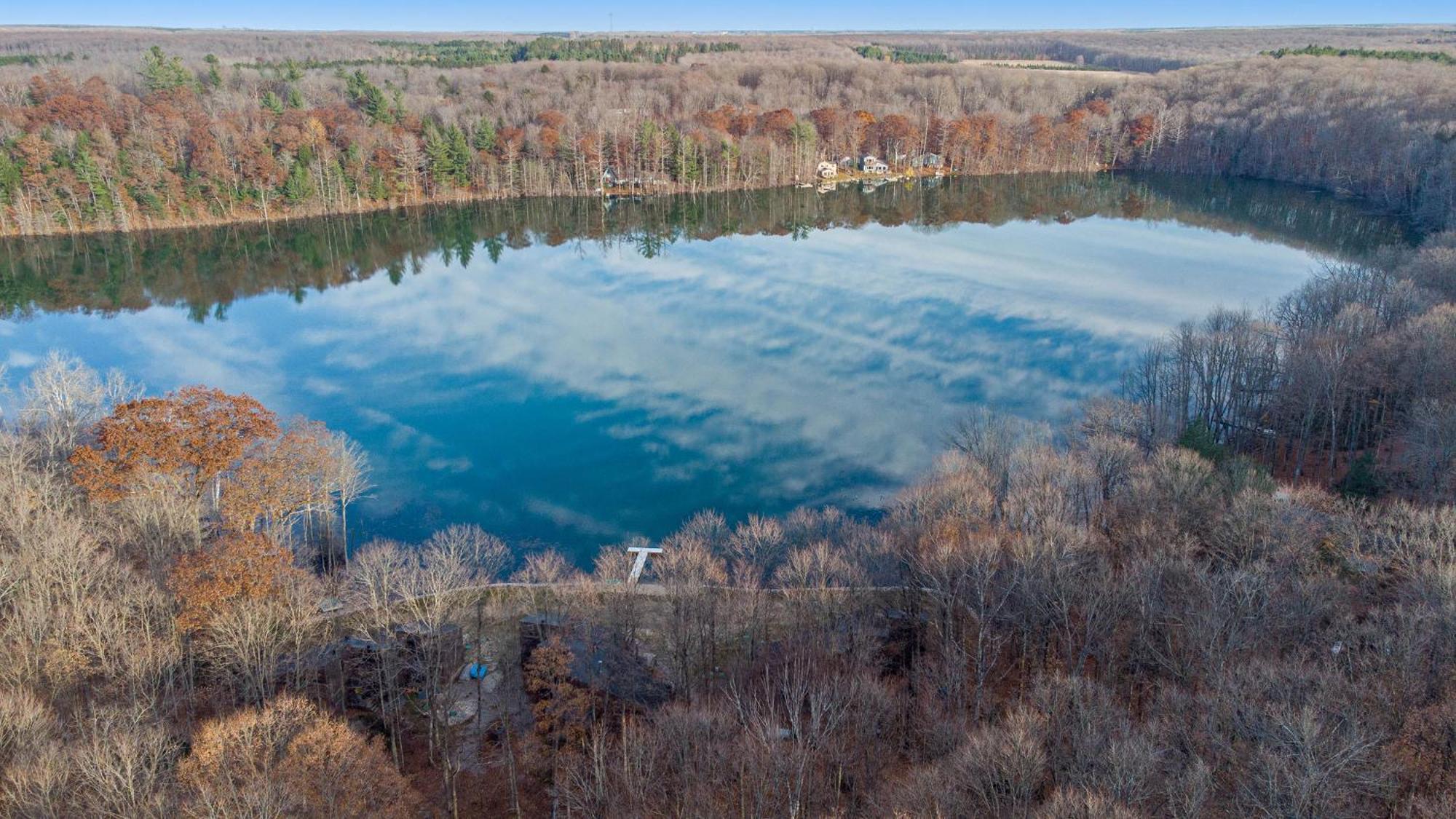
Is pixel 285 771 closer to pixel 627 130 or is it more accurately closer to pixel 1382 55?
pixel 627 130

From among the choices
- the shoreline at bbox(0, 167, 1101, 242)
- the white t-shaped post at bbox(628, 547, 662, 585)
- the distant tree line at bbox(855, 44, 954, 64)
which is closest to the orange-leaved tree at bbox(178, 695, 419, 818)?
the white t-shaped post at bbox(628, 547, 662, 585)

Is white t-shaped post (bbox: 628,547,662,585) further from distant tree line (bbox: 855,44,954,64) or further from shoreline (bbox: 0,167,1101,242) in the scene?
distant tree line (bbox: 855,44,954,64)

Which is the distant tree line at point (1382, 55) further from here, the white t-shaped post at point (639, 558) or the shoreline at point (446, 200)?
the white t-shaped post at point (639, 558)

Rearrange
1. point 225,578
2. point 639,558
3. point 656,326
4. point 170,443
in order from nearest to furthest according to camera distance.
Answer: point 225,578 < point 170,443 < point 639,558 < point 656,326

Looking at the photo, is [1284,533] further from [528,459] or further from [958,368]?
[528,459]

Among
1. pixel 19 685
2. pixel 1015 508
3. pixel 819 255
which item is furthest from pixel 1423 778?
pixel 819 255

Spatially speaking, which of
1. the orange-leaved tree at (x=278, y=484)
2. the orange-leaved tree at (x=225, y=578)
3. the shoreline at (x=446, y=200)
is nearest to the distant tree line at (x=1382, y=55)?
the shoreline at (x=446, y=200)

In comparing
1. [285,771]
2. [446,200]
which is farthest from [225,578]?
[446,200]
